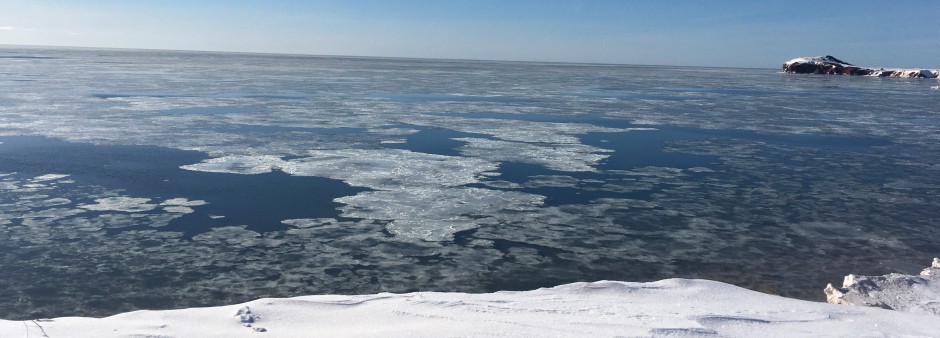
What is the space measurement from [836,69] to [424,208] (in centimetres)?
7554

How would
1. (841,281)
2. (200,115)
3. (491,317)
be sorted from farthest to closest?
(200,115) → (841,281) → (491,317)

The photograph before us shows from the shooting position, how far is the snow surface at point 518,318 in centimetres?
404

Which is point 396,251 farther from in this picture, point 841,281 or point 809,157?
point 809,157

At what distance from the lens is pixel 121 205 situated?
25.0 feet

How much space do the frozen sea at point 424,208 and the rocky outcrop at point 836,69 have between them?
201 ft

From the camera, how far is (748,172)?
34.3 ft

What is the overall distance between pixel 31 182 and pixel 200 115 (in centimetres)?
803

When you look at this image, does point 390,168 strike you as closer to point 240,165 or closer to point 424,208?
point 240,165

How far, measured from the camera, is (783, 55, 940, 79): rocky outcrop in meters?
67.2

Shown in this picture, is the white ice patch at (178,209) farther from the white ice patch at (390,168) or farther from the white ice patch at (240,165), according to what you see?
the white ice patch at (390,168)

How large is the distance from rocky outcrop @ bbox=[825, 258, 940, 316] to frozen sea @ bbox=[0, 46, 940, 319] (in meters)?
0.27

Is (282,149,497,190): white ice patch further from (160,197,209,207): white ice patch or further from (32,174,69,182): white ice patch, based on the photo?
(32,174,69,182): white ice patch

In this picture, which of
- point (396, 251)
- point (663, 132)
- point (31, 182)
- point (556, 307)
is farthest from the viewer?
point (663, 132)

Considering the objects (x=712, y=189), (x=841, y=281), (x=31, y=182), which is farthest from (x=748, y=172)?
(x=31, y=182)
